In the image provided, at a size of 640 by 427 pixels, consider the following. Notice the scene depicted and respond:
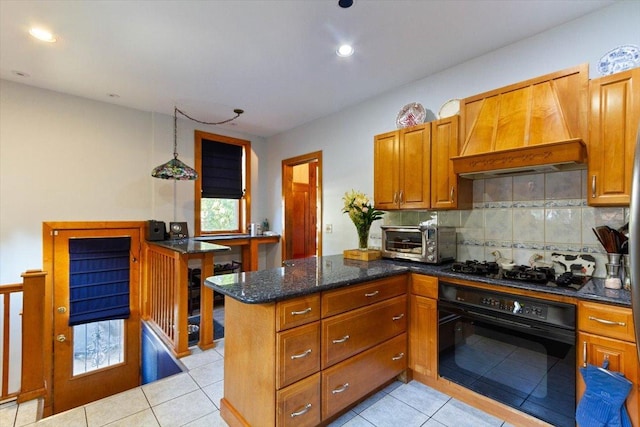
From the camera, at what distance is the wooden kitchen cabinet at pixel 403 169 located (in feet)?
8.55

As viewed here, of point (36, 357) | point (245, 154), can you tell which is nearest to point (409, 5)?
point (245, 154)

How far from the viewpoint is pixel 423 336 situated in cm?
230

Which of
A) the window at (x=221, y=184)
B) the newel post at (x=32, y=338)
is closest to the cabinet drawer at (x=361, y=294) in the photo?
the newel post at (x=32, y=338)

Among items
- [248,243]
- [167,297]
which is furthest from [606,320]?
[248,243]

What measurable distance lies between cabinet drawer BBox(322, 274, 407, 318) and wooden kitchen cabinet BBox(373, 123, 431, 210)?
74 centimetres

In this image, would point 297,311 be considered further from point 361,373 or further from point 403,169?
point 403,169

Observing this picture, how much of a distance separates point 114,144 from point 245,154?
1.77m

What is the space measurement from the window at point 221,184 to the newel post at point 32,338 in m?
1.98

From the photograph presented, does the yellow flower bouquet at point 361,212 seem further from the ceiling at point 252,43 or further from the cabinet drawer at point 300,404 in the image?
the cabinet drawer at point 300,404

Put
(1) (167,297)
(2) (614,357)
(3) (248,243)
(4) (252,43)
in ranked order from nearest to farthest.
Answer: (2) (614,357) < (4) (252,43) < (1) (167,297) < (3) (248,243)

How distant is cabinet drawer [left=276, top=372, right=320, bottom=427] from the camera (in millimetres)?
1615

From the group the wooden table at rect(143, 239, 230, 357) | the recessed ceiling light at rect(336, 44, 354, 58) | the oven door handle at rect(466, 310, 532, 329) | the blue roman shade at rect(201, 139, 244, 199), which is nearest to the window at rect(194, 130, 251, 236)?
the blue roman shade at rect(201, 139, 244, 199)

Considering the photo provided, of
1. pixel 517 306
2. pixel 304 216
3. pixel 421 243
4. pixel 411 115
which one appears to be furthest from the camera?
pixel 304 216

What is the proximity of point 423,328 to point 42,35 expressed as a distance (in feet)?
12.0
